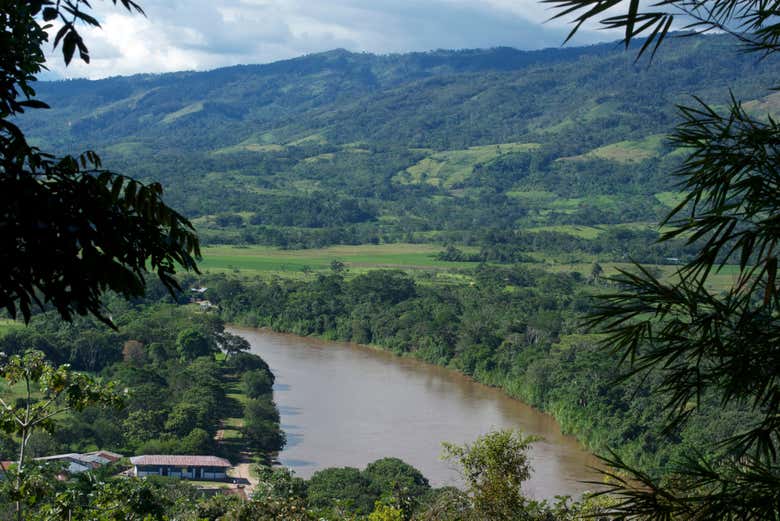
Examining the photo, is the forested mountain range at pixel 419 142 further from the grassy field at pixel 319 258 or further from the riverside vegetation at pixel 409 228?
the grassy field at pixel 319 258

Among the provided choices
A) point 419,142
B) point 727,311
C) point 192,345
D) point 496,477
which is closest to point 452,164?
point 419,142

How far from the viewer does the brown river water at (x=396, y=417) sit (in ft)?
48.7

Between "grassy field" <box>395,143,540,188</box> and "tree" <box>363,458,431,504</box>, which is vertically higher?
"grassy field" <box>395,143,540,188</box>

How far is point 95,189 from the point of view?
189 cm

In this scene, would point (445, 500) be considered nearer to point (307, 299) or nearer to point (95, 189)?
point (95, 189)

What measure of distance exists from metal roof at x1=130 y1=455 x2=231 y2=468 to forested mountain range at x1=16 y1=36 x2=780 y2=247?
35.5 metres

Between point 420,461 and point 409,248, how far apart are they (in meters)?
34.0

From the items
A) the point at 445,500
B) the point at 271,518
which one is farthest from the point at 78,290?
the point at 445,500

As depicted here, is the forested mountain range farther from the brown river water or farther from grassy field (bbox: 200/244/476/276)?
the brown river water

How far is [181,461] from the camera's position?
1356 centimetres

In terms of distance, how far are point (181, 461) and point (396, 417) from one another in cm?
526

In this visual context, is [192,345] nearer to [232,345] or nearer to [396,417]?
[232,345]

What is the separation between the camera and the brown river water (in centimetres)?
1484

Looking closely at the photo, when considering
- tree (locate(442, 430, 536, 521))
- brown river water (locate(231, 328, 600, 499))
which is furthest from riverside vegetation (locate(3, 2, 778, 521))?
brown river water (locate(231, 328, 600, 499))
